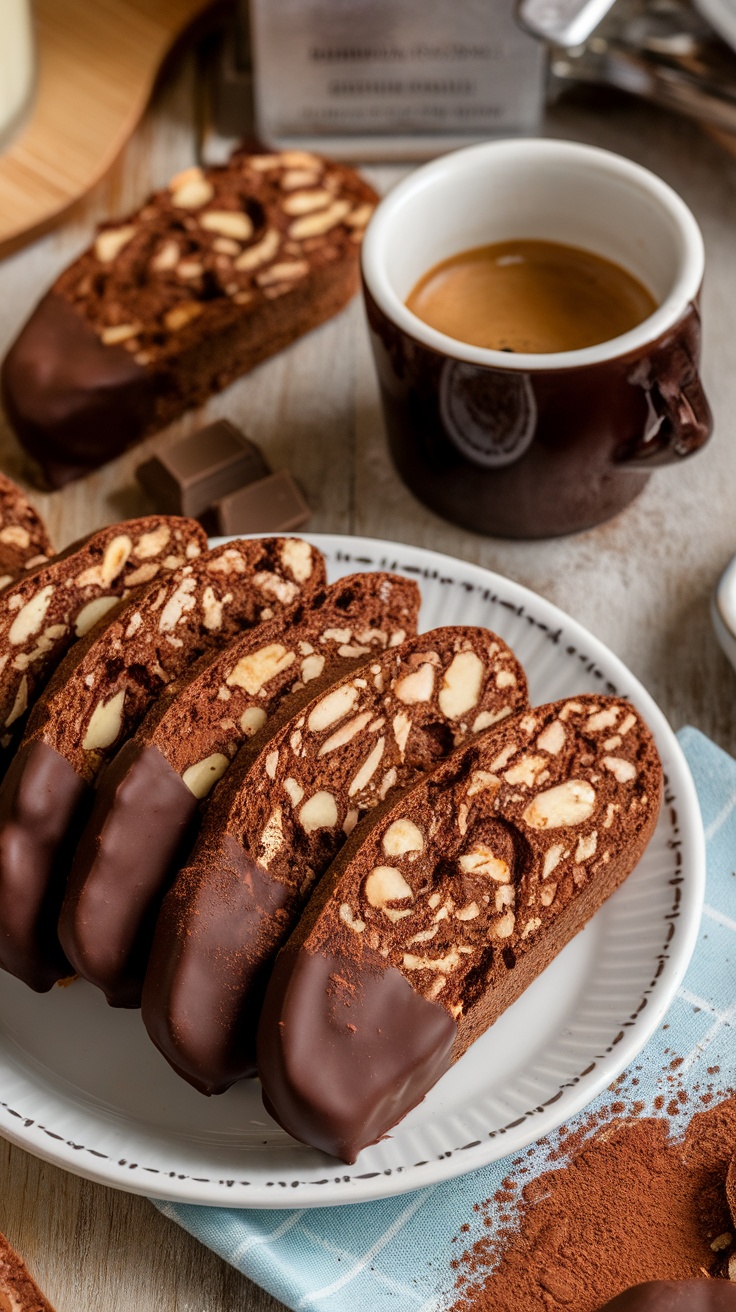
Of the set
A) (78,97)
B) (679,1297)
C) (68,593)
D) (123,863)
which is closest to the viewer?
(679,1297)

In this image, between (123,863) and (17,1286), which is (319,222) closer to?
(123,863)

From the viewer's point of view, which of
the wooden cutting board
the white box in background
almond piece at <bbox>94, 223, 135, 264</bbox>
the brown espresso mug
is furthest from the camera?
the wooden cutting board

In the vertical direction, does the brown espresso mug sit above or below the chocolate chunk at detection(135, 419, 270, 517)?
above

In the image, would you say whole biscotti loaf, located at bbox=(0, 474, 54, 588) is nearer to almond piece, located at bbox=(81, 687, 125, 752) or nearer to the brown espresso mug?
almond piece, located at bbox=(81, 687, 125, 752)

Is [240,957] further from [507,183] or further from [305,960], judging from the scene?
[507,183]

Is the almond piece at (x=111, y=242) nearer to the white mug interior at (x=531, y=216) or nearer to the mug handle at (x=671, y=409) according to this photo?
the white mug interior at (x=531, y=216)

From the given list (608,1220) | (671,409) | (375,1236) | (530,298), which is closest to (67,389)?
(530,298)

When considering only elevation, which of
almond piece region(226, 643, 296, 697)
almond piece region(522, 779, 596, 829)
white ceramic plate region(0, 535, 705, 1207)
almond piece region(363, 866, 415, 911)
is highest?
almond piece region(226, 643, 296, 697)

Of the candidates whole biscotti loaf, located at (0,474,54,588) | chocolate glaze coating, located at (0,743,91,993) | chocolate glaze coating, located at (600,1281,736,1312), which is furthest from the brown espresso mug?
chocolate glaze coating, located at (600,1281,736,1312)
